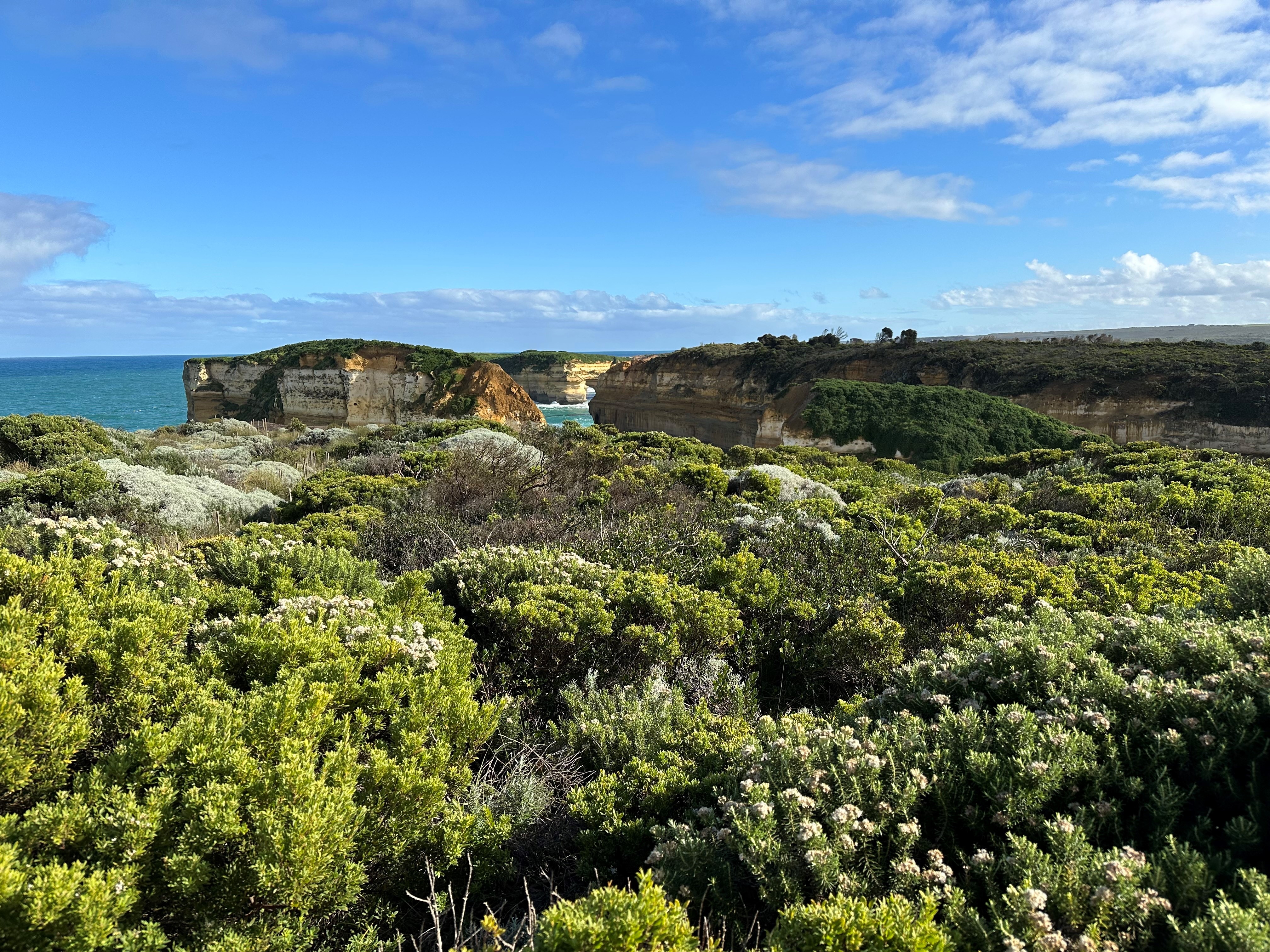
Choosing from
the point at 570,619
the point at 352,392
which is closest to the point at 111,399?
the point at 352,392

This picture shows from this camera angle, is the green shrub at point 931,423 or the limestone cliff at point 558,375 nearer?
the green shrub at point 931,423

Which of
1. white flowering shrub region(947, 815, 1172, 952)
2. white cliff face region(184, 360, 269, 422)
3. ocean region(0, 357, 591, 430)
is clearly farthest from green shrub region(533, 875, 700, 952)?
white cliff face region(184, 360, 269, 422)

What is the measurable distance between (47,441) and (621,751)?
16.6 m

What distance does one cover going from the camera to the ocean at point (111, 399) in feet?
197

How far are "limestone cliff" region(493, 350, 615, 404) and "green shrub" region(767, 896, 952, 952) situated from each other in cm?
8662

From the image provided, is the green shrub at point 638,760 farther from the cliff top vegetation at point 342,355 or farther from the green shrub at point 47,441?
the cliff top vegetation at point 342,355

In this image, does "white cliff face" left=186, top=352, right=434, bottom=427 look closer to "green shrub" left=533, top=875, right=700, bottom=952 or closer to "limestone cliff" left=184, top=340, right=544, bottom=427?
"limestone cliff" left=184, top=340, right=544, bottom=427

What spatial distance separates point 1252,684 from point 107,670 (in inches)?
194

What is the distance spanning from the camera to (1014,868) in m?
2.22

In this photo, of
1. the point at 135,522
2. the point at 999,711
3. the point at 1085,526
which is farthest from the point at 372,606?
the point at 1085,526

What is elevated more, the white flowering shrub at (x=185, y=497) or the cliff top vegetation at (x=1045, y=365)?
the cliff top vegetation at (x=1045, y=365)

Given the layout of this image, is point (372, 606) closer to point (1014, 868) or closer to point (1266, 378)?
point (1014, 868)

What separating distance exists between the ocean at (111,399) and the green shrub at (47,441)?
1512 cm

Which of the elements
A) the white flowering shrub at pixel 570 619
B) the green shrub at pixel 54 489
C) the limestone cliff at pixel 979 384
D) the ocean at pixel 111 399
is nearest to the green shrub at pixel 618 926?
the white flowering shrub at pixel 570 619
